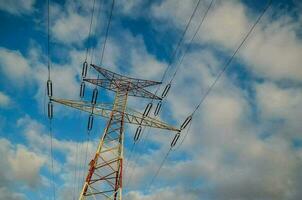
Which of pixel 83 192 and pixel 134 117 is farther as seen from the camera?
pixel 134 117

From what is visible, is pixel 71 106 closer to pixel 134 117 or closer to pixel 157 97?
pixel 134 117

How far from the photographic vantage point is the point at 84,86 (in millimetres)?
24969

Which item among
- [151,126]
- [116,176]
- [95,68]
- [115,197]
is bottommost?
[115,197]

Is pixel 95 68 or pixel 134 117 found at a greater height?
pixel 95 68

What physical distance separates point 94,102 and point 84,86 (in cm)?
245

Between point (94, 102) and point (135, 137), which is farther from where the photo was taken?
point (135, 137)

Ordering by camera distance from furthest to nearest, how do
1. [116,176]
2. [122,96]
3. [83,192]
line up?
[122,96] → [116,176] → [83,192]

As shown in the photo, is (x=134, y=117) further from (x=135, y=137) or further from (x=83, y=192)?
(x=83, y=192)

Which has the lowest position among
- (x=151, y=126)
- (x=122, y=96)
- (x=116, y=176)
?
(x=116, y=176)

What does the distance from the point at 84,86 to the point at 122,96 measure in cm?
292

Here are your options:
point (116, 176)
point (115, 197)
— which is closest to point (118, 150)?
point (116, 176)

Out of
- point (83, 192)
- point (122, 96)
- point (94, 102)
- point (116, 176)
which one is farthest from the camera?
point (122, 96)

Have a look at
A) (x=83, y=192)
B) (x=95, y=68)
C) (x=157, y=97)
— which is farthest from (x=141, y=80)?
(x=83, y=192)

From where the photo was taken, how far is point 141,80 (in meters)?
25.6
